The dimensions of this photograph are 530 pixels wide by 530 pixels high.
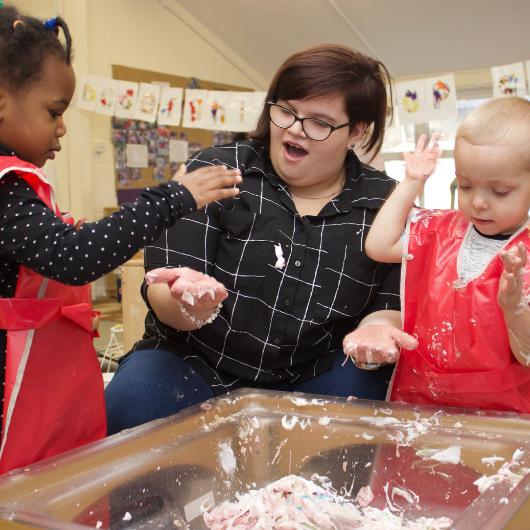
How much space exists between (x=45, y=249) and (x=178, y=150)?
168 inches

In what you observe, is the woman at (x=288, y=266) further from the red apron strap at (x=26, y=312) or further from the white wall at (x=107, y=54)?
the white wall at (x=107, y=54)

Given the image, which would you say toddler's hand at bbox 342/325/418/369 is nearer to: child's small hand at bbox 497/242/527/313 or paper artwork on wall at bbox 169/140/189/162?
child's small hand at bbox 497/242/527/313

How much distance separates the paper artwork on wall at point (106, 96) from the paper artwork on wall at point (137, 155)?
3.76ft

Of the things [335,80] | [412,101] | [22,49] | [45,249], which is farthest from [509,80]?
[45,249]

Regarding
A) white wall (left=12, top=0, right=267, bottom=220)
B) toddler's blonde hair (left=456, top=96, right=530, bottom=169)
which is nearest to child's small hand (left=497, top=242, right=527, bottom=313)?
toddler's blonde hair (left=456, top=96, right=530, bottom=169)

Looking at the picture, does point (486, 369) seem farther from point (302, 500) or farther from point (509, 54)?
point (509, 54)

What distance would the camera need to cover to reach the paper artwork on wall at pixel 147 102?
3.67 metres

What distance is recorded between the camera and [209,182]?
1.24m

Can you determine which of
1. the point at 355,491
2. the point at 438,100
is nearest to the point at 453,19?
the point at 438,100

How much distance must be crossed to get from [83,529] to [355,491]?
533mm

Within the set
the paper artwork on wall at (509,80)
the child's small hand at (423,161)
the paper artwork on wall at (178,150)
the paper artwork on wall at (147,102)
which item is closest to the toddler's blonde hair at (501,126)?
the child's small hand at (423,161)

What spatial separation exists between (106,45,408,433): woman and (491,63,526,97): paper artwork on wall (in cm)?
118

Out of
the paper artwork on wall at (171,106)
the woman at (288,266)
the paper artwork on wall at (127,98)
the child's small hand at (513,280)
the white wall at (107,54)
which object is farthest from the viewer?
the white wall at (107,54)

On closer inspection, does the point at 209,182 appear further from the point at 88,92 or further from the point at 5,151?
the point at 88,92
